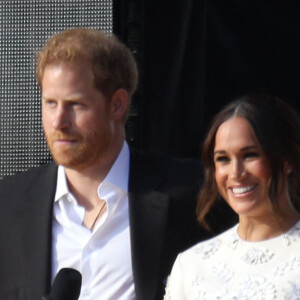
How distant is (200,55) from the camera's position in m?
3.34

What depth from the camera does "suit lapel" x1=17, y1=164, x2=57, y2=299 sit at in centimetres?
290

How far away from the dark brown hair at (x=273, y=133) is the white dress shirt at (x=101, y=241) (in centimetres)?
38

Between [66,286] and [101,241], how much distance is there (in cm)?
73

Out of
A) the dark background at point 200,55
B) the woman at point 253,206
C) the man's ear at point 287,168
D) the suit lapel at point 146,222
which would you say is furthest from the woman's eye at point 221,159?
the dark background at point 200,55

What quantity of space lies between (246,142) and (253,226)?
212 mm

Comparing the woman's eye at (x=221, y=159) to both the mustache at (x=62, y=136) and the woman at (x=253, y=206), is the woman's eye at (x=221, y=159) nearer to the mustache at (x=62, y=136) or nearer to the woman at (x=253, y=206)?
the woman at (x=253, y=206)

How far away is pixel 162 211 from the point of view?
2.99 metres

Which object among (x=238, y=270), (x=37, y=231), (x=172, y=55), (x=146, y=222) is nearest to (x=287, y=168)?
(x=238, y=270)

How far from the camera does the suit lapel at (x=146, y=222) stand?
9.42ft

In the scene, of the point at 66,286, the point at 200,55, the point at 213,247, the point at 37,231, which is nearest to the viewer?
the point at 66,286

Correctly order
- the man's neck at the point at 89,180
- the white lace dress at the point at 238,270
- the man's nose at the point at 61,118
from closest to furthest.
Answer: the white lace dress at the point at 238,270 < the man's nose at the point at 61,118 < the man's neck at the point at 89,180

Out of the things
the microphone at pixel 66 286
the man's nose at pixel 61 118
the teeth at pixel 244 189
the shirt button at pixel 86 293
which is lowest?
the shirt button at pixel 86 293

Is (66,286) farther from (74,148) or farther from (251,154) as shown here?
(74,148)

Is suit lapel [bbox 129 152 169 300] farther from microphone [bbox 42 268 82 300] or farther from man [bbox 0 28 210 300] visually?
microphone [bbox 42 268 82 300]
